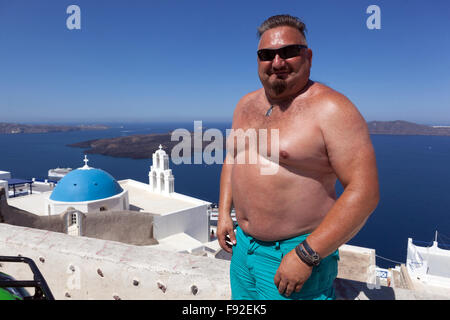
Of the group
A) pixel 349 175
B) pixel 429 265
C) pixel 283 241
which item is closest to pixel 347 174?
pixel 349 175

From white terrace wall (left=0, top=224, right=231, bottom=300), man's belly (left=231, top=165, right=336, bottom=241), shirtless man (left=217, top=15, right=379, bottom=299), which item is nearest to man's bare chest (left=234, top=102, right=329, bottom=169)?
shirtless man (left=217, top=15, right=379, bottom=299)

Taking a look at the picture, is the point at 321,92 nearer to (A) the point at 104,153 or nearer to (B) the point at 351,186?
(B) the point at 351,186

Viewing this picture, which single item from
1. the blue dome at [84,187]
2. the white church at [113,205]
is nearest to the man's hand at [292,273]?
the white church at [113,205]

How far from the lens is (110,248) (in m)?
3.00

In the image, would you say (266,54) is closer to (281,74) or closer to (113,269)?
(281,74)

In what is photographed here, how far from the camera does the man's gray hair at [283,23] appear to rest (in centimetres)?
188

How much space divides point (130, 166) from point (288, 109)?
96660mm

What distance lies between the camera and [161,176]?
21.4 metres

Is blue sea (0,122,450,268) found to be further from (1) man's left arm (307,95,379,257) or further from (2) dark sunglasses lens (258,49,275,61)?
(2) dark sunglasses lens (258,49,275,61)

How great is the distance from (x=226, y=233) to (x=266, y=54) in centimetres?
145

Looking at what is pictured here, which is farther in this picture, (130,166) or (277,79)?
(130,166)

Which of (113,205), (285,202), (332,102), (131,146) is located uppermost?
(332,102)

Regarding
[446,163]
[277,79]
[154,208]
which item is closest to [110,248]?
[277,79]

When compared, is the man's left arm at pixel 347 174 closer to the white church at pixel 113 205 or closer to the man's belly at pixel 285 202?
the man's belly at pixel 285 202
